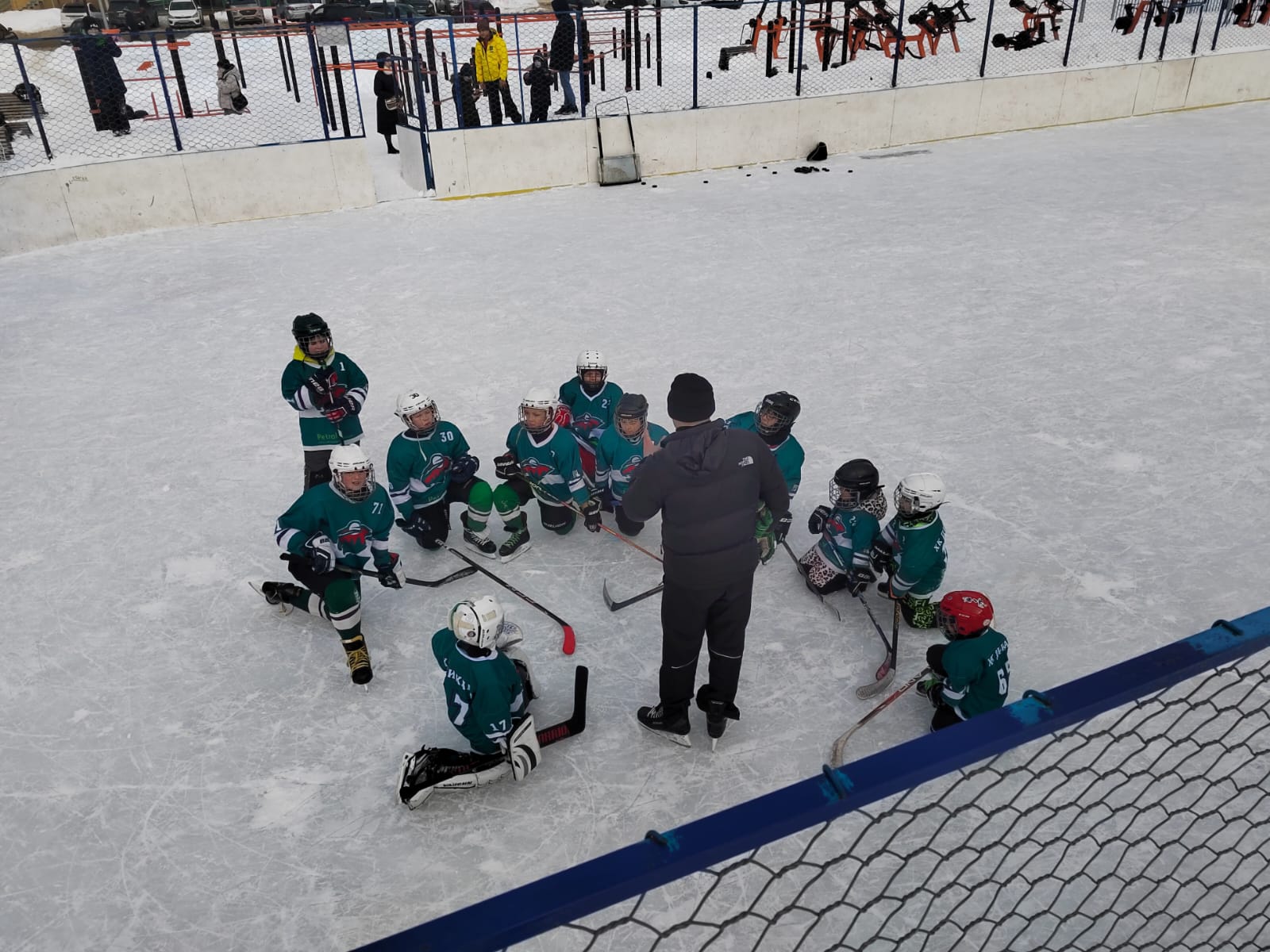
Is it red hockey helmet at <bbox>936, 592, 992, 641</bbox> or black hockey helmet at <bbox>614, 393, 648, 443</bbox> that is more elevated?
black hockey helmet at <bbox>614, 393, 648, 443</bbox>

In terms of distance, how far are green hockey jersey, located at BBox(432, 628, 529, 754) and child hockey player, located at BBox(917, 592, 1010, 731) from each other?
57.3 inches

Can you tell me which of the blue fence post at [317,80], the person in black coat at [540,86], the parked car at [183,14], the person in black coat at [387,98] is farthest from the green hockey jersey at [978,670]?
the parked car at [183,14]

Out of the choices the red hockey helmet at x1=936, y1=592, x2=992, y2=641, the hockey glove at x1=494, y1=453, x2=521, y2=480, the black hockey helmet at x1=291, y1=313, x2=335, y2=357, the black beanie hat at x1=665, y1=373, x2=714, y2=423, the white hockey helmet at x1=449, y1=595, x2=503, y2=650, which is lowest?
the hockey glove at x1=494, y1=453, x2=521, y2=480

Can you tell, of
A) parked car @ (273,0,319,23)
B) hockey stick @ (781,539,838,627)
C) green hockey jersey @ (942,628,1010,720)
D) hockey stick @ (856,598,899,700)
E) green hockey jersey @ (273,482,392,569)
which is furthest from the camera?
parked car @ (273,0,319,23)

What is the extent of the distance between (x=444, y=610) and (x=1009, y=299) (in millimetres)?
5292

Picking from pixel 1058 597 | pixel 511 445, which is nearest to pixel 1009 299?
pixel 1058 597

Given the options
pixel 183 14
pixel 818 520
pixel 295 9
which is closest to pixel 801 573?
pixel 818 520

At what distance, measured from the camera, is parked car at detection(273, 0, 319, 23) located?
70.3ft

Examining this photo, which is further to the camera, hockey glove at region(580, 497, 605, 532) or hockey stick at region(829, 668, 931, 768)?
hockey glove at region(580, 497, 605, 532)

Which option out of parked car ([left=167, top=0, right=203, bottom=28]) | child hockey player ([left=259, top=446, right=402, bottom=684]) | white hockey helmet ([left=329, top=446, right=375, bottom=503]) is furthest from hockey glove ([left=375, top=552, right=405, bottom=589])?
parked car ([left=167, top=0, right=203, bottom=28])

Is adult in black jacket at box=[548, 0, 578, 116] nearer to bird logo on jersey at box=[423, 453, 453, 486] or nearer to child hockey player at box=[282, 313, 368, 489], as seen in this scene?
child hockey player at box=[282, 313, 368, 489]

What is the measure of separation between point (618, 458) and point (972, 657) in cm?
195

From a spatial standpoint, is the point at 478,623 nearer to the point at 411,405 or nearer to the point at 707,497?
the point at 707,497

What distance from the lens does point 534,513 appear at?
4656 mm
